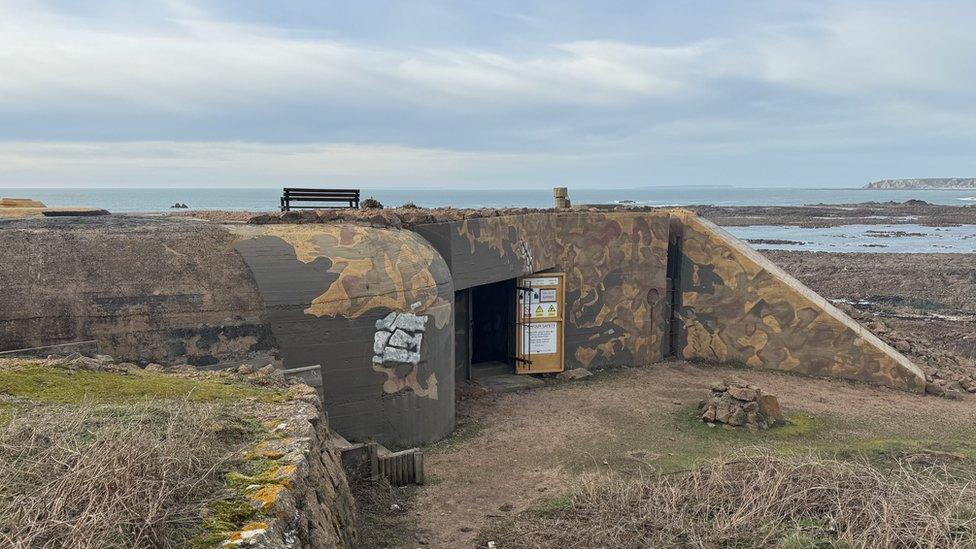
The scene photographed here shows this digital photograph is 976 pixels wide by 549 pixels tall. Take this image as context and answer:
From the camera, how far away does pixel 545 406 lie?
12398 mm

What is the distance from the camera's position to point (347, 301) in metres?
9.32

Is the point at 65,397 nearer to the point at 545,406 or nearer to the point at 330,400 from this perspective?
the point at 330,400

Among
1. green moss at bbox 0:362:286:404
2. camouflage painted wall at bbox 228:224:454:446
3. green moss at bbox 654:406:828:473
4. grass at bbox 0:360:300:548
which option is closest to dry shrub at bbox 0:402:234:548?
grass at bbox 0:360:300:548

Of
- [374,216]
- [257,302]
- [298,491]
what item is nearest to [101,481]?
[298,491]

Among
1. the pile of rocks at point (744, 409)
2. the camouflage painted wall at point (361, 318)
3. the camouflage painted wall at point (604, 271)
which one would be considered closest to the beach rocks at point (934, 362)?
the pile of rocks at point (744, 409)

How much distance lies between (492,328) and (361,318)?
6.33m

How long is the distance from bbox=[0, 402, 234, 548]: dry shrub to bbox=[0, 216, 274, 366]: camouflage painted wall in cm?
383

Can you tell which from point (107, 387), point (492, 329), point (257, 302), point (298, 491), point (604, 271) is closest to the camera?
point (298, 491)

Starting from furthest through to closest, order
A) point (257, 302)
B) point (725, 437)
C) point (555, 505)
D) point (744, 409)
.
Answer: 1. point (744, 409)
2. point (725, 437)
3. point (257, 302)
4. point (555, 505)

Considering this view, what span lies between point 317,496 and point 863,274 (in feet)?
104

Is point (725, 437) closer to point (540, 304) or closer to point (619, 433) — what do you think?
point (619, 433)

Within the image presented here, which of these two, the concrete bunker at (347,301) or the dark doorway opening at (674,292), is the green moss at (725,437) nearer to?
the concrete bunker at (347,301)

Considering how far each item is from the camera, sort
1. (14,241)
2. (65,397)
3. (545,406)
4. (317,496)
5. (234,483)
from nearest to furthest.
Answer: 1. (234,483)
2. (317,496)
3. (65,397)
4. (14,241)
5. (545,406)

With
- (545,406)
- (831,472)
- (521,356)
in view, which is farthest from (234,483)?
(521,356)
